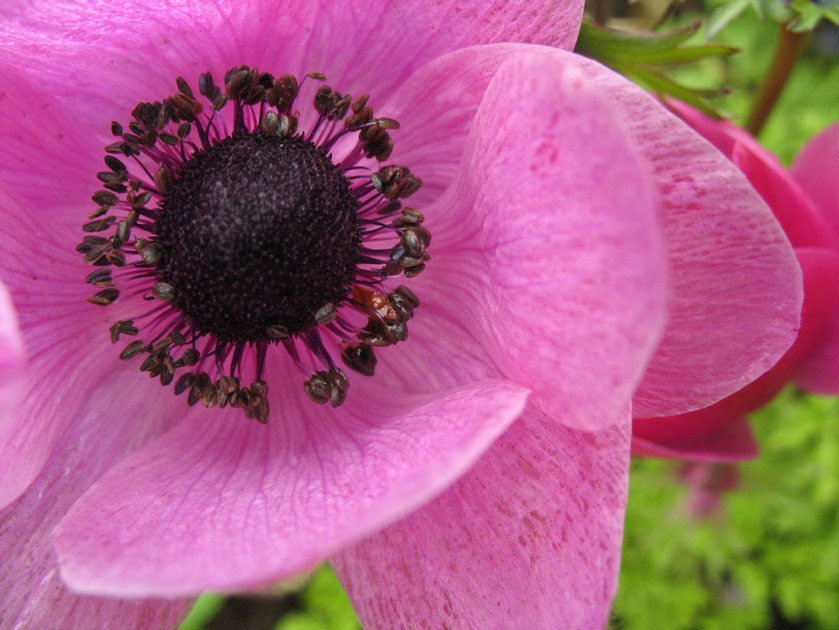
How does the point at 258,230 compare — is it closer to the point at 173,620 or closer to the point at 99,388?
the point at 99,388

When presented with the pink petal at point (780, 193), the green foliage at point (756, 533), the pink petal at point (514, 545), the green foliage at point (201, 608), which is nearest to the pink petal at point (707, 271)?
the pink petal at point (514, 545)

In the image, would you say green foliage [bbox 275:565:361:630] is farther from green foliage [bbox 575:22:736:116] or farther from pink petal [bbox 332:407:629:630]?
green foliage [bbox 575:22:736:116]

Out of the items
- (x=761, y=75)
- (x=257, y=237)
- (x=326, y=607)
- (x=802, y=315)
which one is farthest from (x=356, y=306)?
(x=761, y=75)

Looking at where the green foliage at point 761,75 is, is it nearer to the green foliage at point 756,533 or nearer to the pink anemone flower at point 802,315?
the green foliage at point 756,533

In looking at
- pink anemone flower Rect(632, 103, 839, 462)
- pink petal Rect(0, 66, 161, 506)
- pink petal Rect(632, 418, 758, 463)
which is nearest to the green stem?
pink anemone flower Rect(632, 103, 839, 462)

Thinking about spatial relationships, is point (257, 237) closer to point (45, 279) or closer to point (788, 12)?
point (45, 279)

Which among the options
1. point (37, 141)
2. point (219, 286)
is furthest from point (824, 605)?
point (37, 141)
